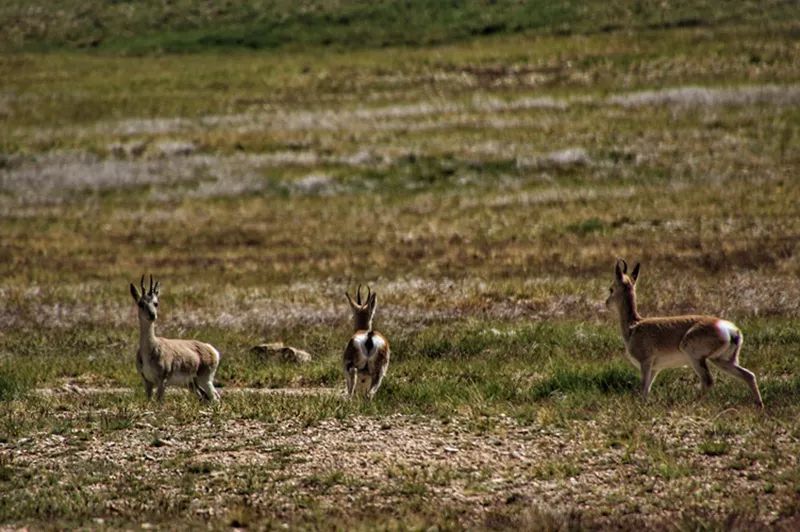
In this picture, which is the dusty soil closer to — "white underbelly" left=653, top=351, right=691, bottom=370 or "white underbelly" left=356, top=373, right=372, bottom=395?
"white underbelly" left=653, top=351, right=691, bottom=370

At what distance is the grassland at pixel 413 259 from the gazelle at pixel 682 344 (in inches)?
17.8

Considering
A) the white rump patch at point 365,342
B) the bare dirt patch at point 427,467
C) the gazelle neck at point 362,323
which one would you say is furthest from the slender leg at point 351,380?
the bare dirt patch at point 427,467

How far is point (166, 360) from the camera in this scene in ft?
52.7

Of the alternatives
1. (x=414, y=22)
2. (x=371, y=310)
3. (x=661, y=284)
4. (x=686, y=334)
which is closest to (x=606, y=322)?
(x=661, y=284)

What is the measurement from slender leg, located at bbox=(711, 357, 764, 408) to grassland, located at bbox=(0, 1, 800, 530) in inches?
15.5

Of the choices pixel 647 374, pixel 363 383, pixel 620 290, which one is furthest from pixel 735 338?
pixel 363 383

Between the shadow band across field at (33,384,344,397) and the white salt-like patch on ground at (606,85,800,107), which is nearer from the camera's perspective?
the shadow band across field at (33,384,344,397)

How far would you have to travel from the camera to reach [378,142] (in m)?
51.3

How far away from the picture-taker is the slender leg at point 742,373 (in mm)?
13819

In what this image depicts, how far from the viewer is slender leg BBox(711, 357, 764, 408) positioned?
45.3ft

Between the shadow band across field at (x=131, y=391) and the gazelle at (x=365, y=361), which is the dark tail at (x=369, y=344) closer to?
the gazelle at (x=365, y=361)

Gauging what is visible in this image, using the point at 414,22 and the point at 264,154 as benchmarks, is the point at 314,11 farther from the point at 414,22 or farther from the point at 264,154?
the point at 264,154

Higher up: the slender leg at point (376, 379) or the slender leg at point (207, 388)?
the slender leg at point (376, 379)

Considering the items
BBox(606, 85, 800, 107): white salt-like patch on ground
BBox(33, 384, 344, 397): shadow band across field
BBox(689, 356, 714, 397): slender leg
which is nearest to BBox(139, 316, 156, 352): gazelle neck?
BBox(33, 384, 344, 397): shadow band across field
